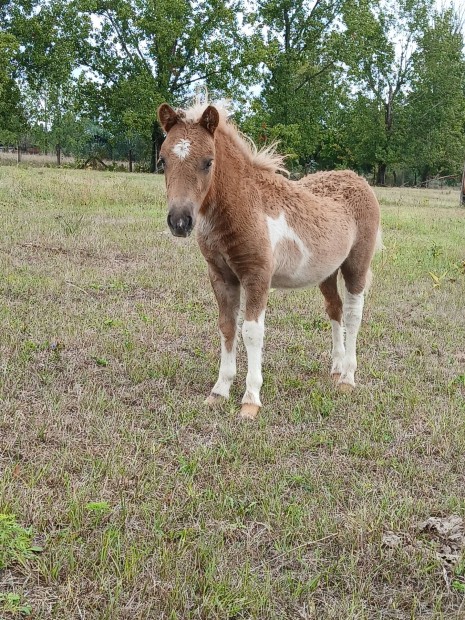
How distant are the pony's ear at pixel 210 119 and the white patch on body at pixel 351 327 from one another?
2265 mm

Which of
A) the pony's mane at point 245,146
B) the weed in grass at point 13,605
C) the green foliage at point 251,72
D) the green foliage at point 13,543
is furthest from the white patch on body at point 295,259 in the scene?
the green foliage at point 251,72

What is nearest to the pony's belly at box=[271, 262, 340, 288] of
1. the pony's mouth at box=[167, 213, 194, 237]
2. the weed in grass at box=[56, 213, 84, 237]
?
the pony's mouth at box=[167, 213, 194, 237]

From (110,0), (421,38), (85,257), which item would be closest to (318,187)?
(85,257)

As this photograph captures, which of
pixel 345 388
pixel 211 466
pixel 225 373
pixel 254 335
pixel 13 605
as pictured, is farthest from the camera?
pixel 345 388

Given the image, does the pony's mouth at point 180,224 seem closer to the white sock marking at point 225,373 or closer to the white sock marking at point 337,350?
the white sock marking at point 225,373

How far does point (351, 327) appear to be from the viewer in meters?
5.30

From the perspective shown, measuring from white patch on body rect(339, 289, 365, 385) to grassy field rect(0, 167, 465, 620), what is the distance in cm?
19

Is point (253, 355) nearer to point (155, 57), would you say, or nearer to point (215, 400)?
point (215, 400)

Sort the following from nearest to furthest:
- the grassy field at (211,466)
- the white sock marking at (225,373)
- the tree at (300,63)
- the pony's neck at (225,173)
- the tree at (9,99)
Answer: the grassy field at (211,466) < the pony's neck at (225,173) < the white sock marking at (225,373) < the tree at (9,99) < the tree at (300,63)

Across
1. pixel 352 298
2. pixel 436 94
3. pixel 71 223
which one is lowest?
pixel 352 298

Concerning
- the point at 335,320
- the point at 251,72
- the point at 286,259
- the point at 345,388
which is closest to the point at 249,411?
the point at 345,388

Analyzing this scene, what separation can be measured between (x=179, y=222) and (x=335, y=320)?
246 centimetres

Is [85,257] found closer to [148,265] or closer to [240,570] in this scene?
[148,265]

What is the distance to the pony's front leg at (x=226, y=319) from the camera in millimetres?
4492
